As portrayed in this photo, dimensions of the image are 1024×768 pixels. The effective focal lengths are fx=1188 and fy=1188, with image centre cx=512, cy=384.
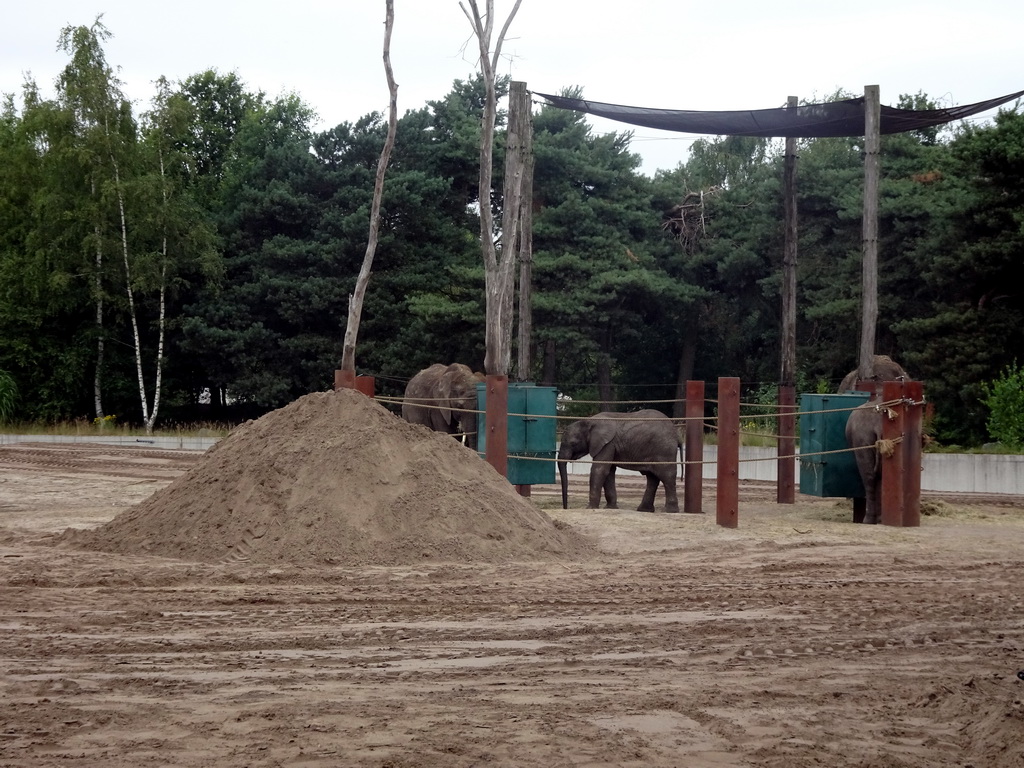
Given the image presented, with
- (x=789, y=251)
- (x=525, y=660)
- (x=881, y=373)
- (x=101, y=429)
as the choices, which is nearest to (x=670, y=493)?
(x=881, y=373)

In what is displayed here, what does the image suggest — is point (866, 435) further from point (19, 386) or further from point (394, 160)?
point (19, 386)

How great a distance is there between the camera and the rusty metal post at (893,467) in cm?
1334

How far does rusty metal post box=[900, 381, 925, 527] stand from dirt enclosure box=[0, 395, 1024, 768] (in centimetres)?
38

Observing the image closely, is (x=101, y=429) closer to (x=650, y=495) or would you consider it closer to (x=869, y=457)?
(x=650, y=495)

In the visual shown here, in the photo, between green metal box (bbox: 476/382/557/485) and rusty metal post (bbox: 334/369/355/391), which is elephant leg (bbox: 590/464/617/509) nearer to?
green metal box (bbox: 476/382/557/485)

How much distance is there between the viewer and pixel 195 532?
10.4 m

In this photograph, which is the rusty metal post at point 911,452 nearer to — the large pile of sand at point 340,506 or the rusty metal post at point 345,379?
the large pile of sand at point 340,506

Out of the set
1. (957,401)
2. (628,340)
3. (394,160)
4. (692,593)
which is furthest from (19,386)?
(692,593)

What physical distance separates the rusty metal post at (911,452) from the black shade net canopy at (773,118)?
5.81m

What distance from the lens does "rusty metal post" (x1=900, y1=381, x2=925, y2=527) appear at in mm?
13344

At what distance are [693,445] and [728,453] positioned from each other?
1.71 m

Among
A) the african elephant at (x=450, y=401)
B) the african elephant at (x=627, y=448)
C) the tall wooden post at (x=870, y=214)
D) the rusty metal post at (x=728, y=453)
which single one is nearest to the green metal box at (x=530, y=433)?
the african elephant at (x=627, y=448)

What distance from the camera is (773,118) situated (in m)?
17.8

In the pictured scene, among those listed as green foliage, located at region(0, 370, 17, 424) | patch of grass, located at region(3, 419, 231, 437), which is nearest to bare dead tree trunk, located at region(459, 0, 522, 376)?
patch of grass, located at region(3, 419, 231, 437)
